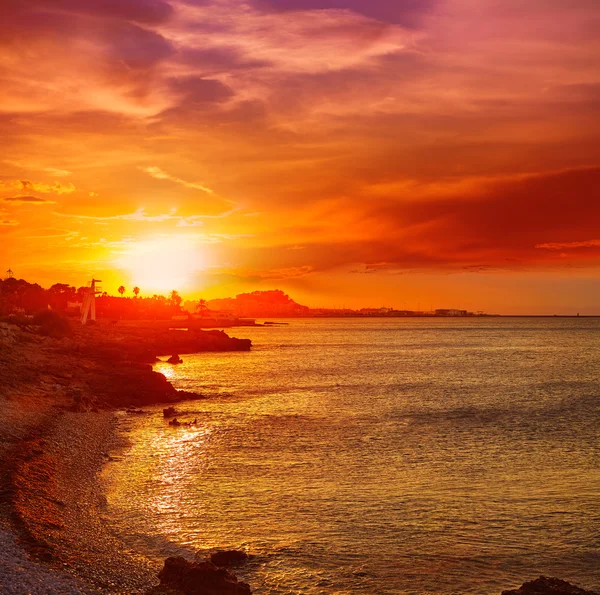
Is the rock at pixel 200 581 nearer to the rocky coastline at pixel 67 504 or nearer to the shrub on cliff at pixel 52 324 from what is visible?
the rocky coastline at pixel 67 504

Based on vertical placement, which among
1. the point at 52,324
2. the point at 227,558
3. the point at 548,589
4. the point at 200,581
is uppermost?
the point at 52,324

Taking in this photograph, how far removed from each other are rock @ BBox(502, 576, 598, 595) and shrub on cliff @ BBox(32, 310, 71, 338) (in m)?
90.0

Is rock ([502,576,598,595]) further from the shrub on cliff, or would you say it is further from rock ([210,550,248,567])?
the shrub on cliff

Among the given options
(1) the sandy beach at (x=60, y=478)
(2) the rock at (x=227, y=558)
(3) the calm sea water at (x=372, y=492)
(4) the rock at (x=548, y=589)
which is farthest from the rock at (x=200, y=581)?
(4) the rock at (x=548, y=589)

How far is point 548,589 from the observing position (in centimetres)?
1501

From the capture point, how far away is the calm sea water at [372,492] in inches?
720

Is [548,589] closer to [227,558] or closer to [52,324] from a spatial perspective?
[227,558]

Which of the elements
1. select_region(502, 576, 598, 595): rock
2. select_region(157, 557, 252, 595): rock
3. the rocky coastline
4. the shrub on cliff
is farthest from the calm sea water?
the shrub on cliff

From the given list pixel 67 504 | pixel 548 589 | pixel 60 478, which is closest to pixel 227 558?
pixel 67 504

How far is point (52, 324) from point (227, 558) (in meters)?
93.0

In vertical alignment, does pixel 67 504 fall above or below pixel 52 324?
below

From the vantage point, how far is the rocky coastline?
15.2 meters

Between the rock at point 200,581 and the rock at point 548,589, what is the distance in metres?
7.10

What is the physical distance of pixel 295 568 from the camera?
17.9 metres
